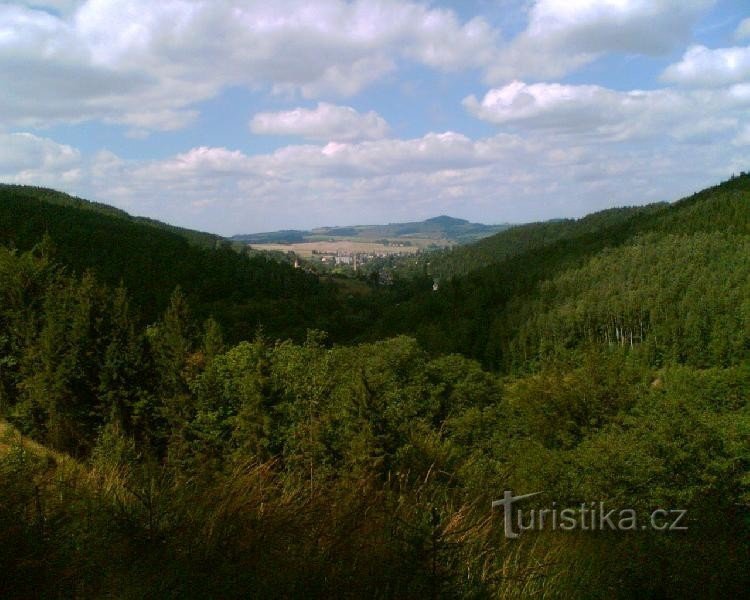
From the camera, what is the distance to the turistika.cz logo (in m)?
6.46

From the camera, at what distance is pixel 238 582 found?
3.44m

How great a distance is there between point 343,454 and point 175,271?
11346 centimetres

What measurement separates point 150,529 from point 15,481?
4.49 feet

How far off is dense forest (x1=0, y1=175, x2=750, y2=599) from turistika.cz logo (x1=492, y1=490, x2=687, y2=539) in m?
0.30

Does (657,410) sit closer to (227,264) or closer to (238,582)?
(238,582)

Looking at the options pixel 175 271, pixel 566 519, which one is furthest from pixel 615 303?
pixel 566 519

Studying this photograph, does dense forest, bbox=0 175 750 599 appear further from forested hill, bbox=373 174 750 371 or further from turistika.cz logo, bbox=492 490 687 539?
forested hill, bbox=373 174 750 371

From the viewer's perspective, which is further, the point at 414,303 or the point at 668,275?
the point at 414,303

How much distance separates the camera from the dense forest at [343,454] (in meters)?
3.79

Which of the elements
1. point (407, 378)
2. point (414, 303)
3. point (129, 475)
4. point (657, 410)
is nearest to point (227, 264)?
point (414, 303)

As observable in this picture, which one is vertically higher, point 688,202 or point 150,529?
point 688,202

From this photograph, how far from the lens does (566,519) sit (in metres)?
9.52

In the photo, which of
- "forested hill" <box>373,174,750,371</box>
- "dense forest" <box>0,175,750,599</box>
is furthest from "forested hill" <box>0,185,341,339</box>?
"forested hill" <box>373,174,750,371</box>

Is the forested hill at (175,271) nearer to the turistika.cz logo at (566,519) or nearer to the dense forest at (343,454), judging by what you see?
the dense forest at (343,454)
